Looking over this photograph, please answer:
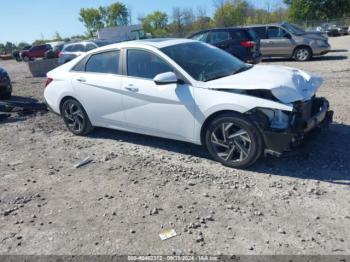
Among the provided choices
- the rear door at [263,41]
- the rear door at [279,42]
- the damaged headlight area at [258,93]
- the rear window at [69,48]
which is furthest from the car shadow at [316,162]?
the rear window at [69,48]

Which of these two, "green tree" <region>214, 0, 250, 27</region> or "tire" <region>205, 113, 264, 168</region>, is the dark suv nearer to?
"tire" <region>205, 113, 264, 168</region>

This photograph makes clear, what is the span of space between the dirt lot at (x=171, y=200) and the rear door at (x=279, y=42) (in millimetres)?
10359

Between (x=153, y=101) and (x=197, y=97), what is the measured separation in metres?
0.75

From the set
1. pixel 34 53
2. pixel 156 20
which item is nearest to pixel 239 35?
pixel 34 53

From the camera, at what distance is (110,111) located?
5969mm

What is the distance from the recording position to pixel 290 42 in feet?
51.9

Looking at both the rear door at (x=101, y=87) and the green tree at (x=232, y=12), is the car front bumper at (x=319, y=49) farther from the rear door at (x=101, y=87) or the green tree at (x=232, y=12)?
the green tree at (x=232, y=12)

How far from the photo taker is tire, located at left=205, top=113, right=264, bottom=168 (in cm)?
452

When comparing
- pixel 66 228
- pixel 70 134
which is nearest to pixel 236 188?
pixel 66 228

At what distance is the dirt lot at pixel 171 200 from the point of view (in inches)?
134

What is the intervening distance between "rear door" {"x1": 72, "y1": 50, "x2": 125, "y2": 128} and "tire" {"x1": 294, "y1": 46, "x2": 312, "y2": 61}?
11816 mm

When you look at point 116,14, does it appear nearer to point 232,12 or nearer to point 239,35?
point 232,12

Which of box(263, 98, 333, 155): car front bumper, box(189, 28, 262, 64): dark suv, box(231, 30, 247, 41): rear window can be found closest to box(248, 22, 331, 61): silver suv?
box(189, 28, 262, 64): dark suv

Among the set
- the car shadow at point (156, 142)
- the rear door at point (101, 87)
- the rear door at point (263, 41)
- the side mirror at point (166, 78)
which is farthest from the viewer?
the rear door at point (263, 41)
